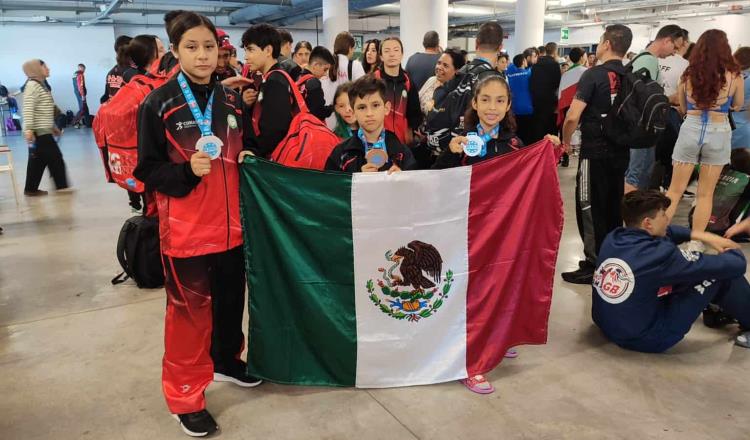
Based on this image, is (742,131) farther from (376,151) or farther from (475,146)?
(376,151)

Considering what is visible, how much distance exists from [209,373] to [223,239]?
0.52m

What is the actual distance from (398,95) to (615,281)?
70.2 inches

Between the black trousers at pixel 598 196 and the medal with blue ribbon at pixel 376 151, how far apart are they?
180 cm

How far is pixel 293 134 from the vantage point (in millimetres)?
2508

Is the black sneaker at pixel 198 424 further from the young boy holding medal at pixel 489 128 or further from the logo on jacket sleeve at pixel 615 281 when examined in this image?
the logo on jacket sleeve at pixel 615 281

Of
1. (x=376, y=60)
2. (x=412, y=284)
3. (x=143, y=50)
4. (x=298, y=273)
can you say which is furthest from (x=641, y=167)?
(x=143, y=50)

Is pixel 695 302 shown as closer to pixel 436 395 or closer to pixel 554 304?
pixel 554 304

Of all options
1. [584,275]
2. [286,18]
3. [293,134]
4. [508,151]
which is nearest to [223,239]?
[293,134]

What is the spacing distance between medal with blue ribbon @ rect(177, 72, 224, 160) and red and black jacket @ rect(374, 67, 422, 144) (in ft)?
5.78

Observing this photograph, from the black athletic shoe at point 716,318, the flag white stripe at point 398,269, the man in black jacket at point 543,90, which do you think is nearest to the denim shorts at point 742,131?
the man in black jacket at point 543,90

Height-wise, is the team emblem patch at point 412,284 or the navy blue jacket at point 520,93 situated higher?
the navy blue jacket at point 520,93

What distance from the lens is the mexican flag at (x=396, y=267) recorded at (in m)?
2.14

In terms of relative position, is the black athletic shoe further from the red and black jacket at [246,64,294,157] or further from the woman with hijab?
the woman with hijab

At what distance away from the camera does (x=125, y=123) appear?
265cm
